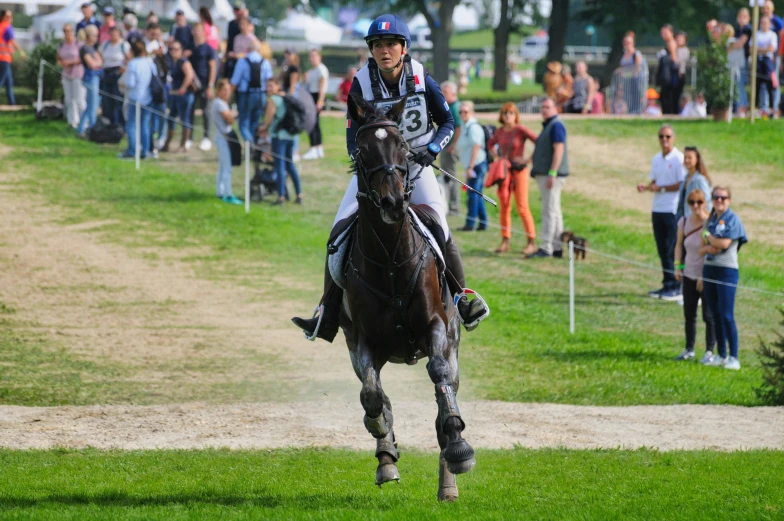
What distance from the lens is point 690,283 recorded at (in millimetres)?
15906

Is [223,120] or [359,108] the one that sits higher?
[359,108]

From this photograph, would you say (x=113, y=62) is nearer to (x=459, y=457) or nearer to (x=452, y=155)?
(x=452, y=155)

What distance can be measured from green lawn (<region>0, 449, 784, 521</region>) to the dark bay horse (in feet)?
1.72

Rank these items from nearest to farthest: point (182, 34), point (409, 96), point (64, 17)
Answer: point (409, 96), point (182, 34), point (64, 17)

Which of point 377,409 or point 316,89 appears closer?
point 377,409

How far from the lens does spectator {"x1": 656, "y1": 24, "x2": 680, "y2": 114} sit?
32.8 metres

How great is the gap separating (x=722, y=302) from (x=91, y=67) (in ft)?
59.2

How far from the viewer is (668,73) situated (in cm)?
3388

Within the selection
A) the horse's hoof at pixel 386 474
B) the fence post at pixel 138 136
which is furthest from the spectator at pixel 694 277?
the fence post at pixel 138 136

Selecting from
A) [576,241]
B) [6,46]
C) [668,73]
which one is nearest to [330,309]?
[576,241]

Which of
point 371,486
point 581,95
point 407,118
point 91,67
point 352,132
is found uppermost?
point 91,67

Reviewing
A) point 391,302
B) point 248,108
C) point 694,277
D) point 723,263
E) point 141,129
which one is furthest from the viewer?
point 141,129

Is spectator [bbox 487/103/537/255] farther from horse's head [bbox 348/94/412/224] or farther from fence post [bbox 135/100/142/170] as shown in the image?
horse's head [bbox 348/94/412/224]

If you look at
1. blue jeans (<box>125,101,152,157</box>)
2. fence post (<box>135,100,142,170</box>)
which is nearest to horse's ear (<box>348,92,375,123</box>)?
fence post (<box>135,100,142,170</box>)
